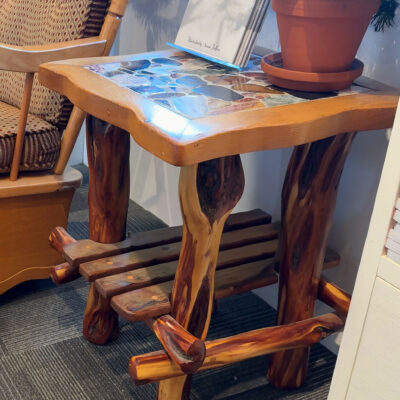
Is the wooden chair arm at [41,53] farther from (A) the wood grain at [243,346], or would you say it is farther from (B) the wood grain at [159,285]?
(A) the wood grain at [243,346]

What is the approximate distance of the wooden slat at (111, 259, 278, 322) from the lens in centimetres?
117

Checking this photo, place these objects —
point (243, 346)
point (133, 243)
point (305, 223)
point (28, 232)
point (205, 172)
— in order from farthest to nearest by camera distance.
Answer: point (28, 232), point (133, 243), point (305, 223), point (243, 346), point (205, 172)

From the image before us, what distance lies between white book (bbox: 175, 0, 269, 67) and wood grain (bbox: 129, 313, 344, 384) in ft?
1.82

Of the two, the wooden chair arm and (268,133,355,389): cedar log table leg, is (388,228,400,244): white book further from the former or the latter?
the wooden chair arm

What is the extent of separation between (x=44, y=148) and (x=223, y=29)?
552mm

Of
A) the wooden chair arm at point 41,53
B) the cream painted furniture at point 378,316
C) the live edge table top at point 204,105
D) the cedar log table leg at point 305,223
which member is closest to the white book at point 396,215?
the cream painted furniture at point 378,316

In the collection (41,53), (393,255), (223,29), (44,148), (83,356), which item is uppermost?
(223,29)

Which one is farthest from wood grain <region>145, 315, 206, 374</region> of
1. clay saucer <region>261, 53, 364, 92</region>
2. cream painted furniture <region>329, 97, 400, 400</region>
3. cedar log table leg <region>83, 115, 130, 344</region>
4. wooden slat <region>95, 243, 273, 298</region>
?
clay saucer <region>261, 53, 364, 92</region>

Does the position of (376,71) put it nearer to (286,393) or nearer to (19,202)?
(286,393)

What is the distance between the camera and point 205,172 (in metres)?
1.07

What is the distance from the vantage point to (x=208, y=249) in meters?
1.12

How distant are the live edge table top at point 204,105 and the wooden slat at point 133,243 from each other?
0.34 meters

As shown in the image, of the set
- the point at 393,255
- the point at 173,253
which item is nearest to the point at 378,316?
the point at 393,255

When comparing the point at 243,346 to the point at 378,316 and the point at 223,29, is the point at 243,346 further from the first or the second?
the point at 223,29
